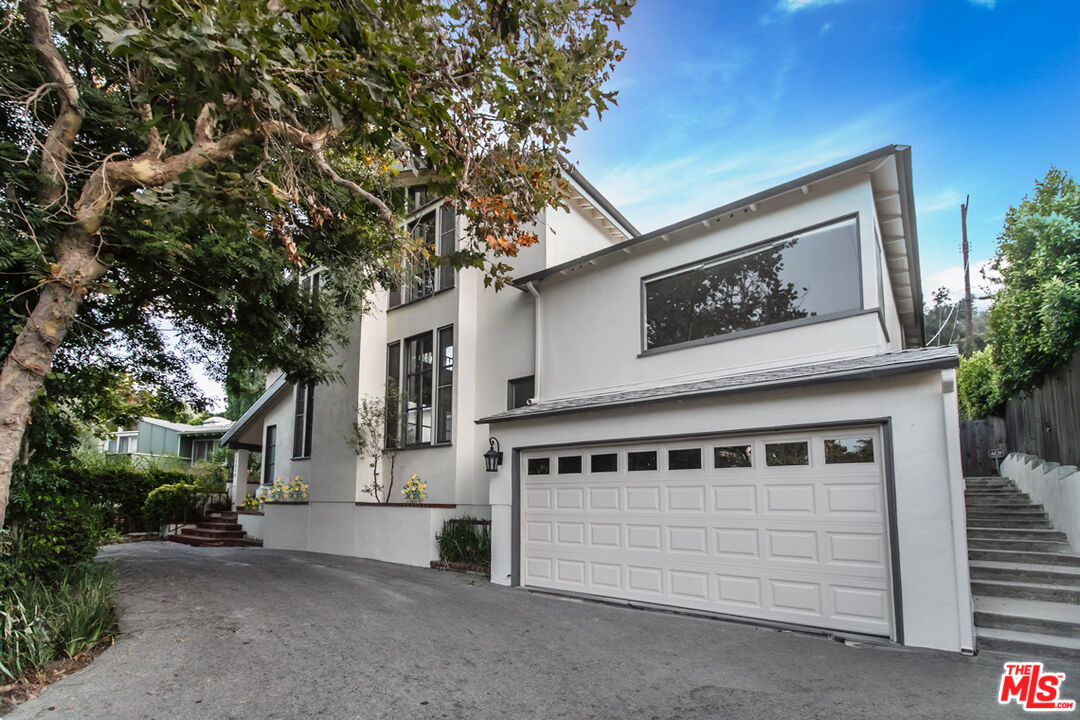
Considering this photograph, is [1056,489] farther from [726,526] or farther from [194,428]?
[194,428]

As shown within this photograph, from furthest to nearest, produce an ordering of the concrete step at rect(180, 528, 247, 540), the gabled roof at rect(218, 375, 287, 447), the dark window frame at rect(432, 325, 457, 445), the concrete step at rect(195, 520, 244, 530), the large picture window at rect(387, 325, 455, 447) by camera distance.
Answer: the gabled roof at rect(218, 375, 287, 447), the concrete step at rect(195, 520, 244, 530), the concrete step at rect(180, 528, 247, 540), the large picture window at rect(387, 325, 455, 447), the dark window frame at rect(432, 325, 457, 445)

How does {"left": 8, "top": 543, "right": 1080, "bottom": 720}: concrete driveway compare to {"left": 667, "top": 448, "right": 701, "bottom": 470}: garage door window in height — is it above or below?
below

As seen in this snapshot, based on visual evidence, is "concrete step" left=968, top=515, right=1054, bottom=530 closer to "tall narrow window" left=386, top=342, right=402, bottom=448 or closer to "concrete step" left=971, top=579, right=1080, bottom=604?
"concrete step" left=971, top=579, right=1080, bottom=604

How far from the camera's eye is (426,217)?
14.0 m

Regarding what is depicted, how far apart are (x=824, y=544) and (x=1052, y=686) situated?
2.10m

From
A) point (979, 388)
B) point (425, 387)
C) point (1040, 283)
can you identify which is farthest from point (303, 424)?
point (979, 388)

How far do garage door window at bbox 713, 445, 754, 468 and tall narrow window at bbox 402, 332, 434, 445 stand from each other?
6.91m

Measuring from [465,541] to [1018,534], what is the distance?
8.44 meters

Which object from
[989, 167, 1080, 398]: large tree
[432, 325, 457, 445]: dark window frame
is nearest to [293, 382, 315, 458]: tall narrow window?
[432, 325, 457, 445]: dark window frame

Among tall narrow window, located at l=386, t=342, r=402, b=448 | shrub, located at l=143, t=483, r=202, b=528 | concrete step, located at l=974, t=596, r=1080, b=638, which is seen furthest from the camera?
shrub, located at l=143, t=483, r=202, b=528

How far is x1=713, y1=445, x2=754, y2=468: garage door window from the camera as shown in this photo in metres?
7.30

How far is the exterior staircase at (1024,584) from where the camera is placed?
5.69 m

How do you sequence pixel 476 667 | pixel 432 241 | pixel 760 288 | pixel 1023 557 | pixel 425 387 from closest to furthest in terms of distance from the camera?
pixel 476 667 → pixel 1023 557 → pixel 760 288 → pixel 425 387 → pixel 432 241

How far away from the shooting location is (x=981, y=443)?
15.8 m
